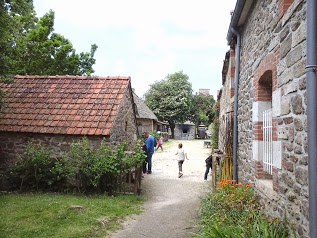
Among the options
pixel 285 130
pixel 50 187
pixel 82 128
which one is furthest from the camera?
pixel 82 128

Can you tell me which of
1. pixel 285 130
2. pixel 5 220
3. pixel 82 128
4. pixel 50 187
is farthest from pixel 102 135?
pixel 285 130

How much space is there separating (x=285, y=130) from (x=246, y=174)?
9.84 feet

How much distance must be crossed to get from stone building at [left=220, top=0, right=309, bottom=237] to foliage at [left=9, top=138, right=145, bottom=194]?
11.4 feet

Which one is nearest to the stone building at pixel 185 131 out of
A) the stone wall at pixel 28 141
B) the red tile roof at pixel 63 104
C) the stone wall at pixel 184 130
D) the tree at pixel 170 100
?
the stone wall at pixel 184 130

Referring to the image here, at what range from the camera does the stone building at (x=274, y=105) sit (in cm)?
323

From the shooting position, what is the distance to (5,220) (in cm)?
592

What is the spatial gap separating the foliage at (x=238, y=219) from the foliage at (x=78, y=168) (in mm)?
2748

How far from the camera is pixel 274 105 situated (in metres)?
4.19

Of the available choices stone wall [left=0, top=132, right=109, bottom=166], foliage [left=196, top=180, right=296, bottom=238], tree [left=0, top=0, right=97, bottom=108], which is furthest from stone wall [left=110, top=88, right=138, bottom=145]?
tree [left=0, top=0, right=97, bottom=108]

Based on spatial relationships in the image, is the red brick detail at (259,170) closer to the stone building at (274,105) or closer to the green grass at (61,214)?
the stone building at (274,105)

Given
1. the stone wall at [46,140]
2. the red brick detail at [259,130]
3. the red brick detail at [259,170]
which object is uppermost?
the red brick detail at [259,130]

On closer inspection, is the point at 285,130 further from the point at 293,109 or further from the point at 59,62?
the point at 59,62

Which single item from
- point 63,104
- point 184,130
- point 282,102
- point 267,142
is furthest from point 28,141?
point 184,130

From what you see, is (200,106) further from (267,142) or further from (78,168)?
(267,142)
